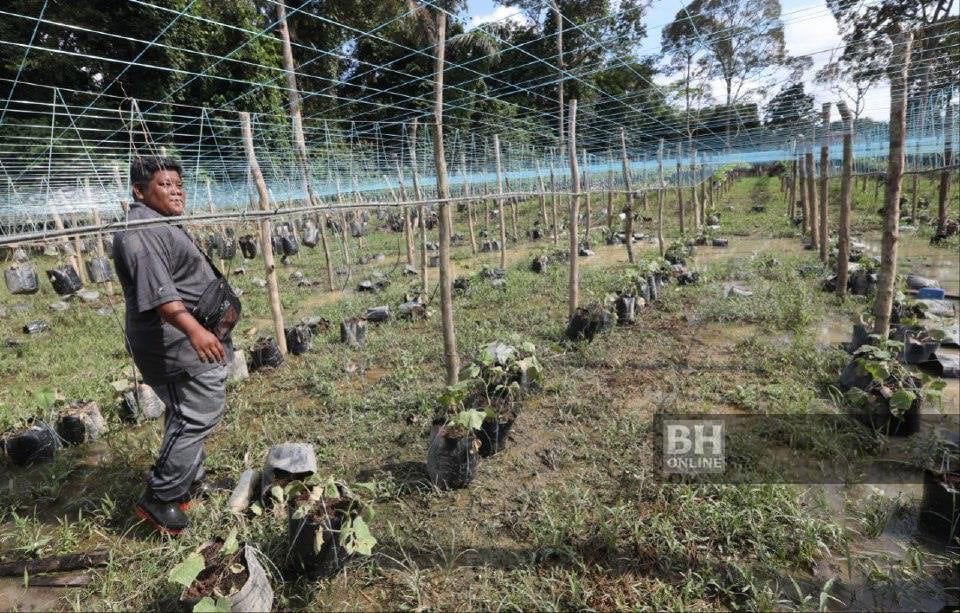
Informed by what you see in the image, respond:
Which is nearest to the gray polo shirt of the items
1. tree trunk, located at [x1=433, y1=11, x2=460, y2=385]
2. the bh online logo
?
tree trunk, located at [x1=433, y1=11, x2=460, y2=385]

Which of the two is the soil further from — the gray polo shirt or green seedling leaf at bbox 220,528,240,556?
the gray polo shirt

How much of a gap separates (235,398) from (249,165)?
2.43 m

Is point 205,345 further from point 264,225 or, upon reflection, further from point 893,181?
point 893,181

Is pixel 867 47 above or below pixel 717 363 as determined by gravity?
above

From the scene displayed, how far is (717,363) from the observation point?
16.6 feet

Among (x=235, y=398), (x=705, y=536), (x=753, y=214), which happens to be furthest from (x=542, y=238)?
(x=705, y=536)

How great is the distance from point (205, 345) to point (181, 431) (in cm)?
72

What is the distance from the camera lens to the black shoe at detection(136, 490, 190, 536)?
2.82m

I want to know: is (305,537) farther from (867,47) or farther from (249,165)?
(867,47)

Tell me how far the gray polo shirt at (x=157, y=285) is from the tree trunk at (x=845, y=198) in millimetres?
7835

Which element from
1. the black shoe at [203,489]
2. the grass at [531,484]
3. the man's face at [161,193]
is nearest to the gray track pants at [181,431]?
the black shoe at [203,489]

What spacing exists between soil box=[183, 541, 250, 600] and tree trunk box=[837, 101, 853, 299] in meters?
7.90

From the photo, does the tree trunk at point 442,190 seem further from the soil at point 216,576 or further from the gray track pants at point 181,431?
the soil at point 216,576

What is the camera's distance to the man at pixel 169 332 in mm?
2406
